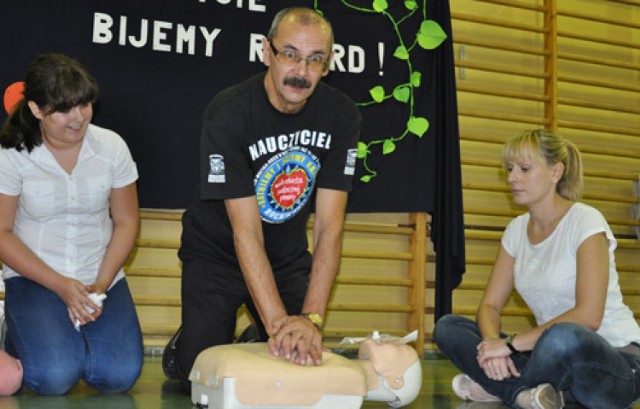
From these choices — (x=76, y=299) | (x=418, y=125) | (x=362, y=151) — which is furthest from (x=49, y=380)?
(x=418, y=125)

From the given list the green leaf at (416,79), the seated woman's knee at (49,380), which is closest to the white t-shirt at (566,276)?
the seated woman's knee at (49,380)

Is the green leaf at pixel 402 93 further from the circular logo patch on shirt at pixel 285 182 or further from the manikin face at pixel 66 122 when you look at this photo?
the manikin face at pixel 66 122

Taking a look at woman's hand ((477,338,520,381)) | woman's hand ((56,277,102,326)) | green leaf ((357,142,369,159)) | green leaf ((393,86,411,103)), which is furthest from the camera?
green leaf ((393,86,411,103))

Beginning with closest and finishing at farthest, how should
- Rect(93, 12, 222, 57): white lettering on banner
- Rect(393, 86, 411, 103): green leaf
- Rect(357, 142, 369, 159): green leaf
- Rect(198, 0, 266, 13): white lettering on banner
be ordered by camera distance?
Rect(93, 12, 222, 57): white lettering on banner, Rect(198, 0, 266, 13): white lettering on banner, Rect(357, 142, 369, 159): green leaf, Rect(393, 86, 411, 103): green leaf

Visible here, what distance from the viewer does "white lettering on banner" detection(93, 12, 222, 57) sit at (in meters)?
3.29

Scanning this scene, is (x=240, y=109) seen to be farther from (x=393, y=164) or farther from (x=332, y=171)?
(x=393, y=164)

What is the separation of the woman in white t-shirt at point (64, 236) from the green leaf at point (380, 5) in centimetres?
164

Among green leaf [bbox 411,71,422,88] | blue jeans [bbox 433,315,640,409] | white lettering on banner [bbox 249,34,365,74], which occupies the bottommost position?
blue jeans [bbox 433,315,640,409]

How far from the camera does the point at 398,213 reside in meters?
4.04

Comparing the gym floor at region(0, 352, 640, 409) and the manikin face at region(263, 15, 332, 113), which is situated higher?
the manikin face at region(263, 15, 332, 113)

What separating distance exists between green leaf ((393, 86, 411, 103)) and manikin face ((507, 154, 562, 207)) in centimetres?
142

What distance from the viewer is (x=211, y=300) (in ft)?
7.72

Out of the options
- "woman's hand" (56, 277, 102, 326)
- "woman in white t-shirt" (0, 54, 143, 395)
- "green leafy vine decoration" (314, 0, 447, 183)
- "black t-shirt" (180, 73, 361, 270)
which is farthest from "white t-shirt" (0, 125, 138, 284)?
"green leafy vine decoration" (314, 0, 447, 183)

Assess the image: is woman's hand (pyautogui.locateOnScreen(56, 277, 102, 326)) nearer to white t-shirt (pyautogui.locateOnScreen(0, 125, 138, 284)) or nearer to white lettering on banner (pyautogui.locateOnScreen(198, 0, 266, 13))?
white t-shirt (pyautogui.locateOnScreen(0, 125, 138, 284))
